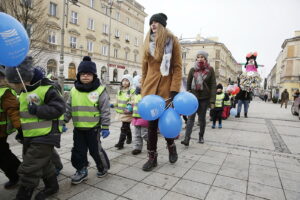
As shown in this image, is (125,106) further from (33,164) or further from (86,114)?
(33,164)

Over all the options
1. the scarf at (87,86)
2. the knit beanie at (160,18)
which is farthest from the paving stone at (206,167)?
the knit beanie at (160,18)

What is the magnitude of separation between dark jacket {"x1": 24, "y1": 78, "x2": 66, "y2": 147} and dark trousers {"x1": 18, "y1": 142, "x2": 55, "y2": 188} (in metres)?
0.06

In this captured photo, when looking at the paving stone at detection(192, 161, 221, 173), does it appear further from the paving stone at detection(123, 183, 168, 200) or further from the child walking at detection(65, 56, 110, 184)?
the child walking at detection(65, 56, 110, 184)

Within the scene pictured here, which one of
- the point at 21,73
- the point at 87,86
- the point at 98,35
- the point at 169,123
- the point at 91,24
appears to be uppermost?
the point at 91,24

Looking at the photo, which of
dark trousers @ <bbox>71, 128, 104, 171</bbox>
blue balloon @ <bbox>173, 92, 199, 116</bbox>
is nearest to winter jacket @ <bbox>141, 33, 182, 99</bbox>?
blue balloon @ <bbox>173, 92, 199, 116</bbox>

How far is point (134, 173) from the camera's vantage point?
9.89 feet

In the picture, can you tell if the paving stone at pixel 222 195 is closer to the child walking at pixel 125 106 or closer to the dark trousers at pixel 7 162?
the child walking at pixel 125 106

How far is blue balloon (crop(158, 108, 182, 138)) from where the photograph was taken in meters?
2.94

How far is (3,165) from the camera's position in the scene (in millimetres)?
2506

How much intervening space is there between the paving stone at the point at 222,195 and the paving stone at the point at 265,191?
18 cm

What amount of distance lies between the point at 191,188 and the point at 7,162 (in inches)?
86.3

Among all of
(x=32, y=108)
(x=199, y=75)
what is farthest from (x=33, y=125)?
(x=199, y=75)

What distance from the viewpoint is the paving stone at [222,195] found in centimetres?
242

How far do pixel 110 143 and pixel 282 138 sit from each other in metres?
4.57
